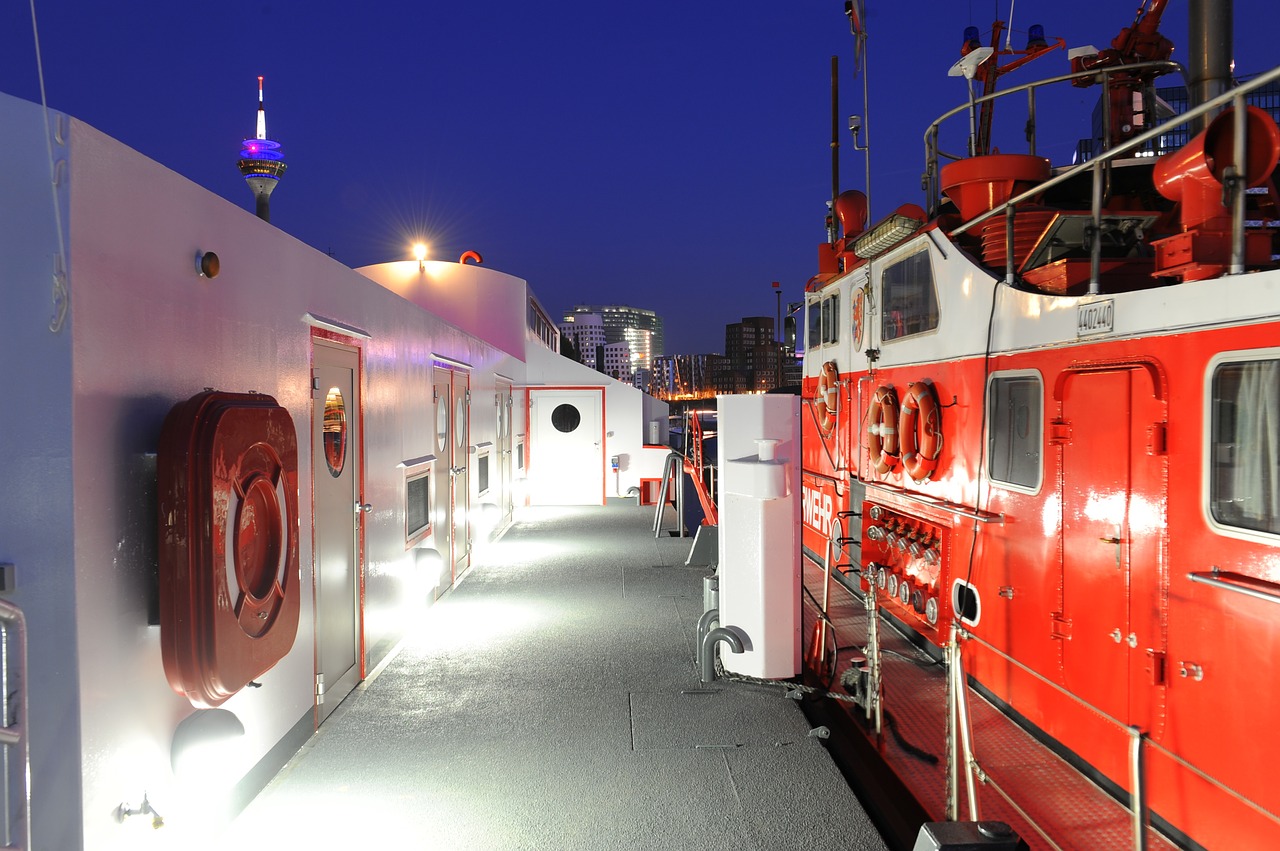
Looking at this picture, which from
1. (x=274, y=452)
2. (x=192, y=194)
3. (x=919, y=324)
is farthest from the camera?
(x=919, y=324)

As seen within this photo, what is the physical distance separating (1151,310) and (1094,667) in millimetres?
1617

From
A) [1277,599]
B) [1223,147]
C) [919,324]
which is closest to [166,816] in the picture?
[1277,599]

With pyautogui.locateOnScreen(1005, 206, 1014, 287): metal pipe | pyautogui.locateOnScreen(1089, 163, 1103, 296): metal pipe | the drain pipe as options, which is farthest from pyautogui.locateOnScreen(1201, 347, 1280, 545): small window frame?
the drain pipe

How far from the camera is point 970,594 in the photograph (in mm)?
5332

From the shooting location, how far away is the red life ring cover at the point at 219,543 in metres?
2.93

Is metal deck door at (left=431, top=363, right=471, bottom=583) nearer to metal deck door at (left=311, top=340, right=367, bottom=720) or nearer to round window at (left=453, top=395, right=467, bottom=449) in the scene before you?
round window at (left=453, top=395, right=467, bottom=449)

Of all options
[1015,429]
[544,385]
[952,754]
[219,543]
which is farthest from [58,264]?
[544,385]

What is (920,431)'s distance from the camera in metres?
5.76

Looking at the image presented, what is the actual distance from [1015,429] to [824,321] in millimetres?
3777

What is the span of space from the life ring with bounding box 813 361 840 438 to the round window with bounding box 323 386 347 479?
4.34m

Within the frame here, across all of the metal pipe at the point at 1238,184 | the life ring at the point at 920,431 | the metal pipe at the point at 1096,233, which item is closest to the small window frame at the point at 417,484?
the life ring at the point at 920,431

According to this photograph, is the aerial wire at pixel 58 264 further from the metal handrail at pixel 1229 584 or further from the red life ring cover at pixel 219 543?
the metal handrail at pixel 1229 584

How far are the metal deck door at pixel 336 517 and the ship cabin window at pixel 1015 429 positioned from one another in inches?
148

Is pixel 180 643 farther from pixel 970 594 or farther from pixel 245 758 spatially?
pixel 970 594
